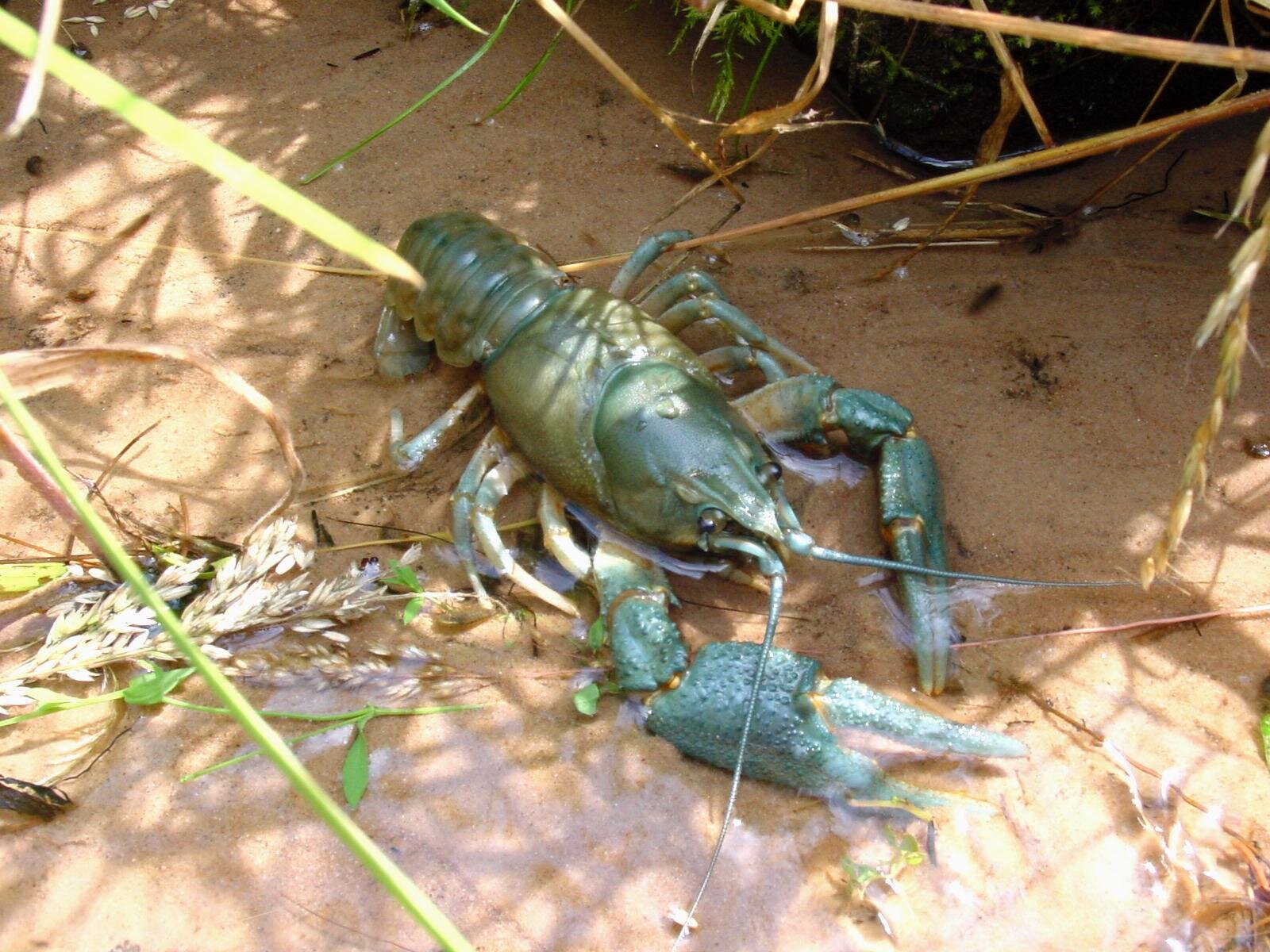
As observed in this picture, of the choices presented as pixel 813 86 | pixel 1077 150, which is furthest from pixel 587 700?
pixel 1077 150

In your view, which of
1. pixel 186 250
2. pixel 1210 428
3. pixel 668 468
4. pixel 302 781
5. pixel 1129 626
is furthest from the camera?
pixel 186 250

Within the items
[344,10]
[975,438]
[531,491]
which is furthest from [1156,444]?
[344,10]

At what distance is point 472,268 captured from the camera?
3609 mm

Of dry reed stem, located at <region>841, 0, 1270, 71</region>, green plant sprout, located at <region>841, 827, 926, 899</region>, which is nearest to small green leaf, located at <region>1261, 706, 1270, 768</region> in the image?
green plant sprout, located at <region>841, 827, 926, 899</region>

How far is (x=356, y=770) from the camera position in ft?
8.35

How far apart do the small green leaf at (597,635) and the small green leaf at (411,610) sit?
1.76 feet

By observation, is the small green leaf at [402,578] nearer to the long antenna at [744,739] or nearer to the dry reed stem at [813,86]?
the long antenna at [744,739]

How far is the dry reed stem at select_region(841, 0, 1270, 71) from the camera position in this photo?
1.81 meters

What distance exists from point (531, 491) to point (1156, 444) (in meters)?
2.13

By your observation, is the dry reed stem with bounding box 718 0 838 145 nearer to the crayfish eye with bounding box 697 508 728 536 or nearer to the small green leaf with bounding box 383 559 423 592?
the crayfish eye with bounding box 697 508 728 536

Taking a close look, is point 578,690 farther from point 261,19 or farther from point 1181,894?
point 261,19

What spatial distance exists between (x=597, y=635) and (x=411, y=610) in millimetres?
578

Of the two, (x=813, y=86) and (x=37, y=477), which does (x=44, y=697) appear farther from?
(x=813, y=86)

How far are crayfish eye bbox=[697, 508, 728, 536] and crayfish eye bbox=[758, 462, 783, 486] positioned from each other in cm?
18
